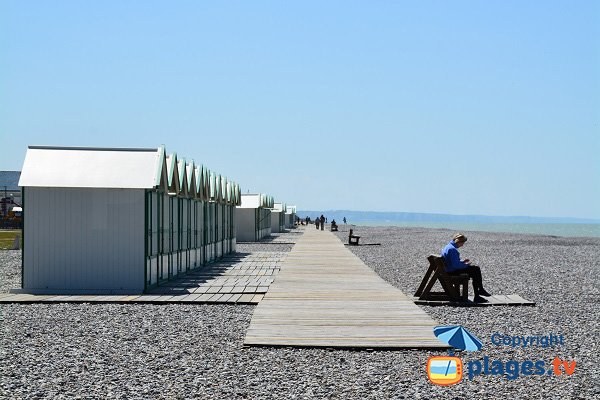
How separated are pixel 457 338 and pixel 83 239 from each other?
877cm

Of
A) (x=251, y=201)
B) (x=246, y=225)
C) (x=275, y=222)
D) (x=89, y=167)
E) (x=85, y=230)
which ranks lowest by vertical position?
(x=275, y=222)

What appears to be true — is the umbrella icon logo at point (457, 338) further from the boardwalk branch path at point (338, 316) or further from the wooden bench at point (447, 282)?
the wooden bench at point (447, 282)

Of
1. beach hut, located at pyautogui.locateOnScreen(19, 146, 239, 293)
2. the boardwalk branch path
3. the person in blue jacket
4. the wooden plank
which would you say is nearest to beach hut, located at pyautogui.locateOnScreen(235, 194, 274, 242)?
the boardwalk branch path

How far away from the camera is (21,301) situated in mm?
13500

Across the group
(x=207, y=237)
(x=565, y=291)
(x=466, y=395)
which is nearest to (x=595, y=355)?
(x=466, y=395)

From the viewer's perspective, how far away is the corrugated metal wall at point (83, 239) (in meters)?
15.3

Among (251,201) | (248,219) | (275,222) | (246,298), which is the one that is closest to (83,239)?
(246,298)

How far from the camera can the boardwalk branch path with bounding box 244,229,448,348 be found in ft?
30.3

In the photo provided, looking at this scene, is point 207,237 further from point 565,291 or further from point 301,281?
point 565,291

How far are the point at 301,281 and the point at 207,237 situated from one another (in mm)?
8106

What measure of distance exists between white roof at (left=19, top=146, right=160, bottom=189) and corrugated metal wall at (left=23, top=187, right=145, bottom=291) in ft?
0.60

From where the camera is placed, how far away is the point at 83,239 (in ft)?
50.2

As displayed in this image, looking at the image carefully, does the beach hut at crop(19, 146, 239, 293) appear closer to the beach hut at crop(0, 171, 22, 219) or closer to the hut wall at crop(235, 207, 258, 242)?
the hut wall at crop(235, 207, 258, 242)

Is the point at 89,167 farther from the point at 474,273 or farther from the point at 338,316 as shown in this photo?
the point at 474,273
